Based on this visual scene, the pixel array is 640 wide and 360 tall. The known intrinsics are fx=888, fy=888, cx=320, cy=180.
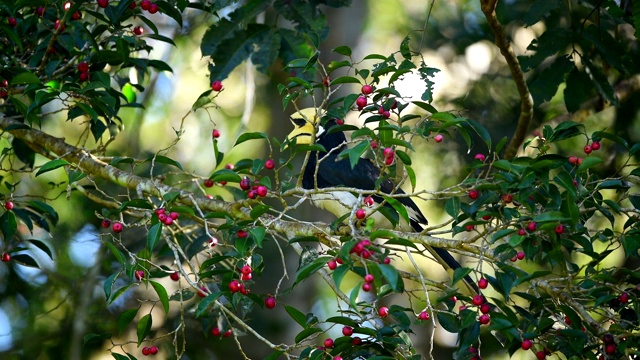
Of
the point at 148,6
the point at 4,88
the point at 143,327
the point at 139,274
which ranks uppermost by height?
the point at 148,6

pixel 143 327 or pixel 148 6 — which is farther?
pixel 148 6

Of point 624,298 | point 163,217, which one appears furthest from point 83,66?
point 624,298

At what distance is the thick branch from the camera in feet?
9.23

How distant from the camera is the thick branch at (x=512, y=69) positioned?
2812 mm

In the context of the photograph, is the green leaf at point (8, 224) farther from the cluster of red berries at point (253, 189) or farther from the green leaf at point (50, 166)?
the cluster of red berries at point (253, 189)

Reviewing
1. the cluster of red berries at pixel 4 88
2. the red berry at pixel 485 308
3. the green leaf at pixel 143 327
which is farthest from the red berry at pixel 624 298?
the cluster of red berries at pixel 4 88

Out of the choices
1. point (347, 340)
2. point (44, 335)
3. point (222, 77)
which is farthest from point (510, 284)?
point (44, 335)

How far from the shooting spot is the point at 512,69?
3.11 metres

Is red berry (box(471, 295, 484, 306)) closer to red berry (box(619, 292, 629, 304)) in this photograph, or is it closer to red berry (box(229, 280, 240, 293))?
red berry (box(619, 292, 629, 304))

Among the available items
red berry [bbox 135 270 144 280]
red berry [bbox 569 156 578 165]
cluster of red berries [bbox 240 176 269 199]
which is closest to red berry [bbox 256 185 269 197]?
cluster of red berries [bbox 240 176 269 199]

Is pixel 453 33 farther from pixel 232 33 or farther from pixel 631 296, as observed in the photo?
pixel 631 296

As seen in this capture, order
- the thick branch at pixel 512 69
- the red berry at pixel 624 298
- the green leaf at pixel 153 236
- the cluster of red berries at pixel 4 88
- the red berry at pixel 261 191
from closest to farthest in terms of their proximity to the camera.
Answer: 1. the green leaf at pixel 153 236
2. the red berry at pixel 624 298
3. the red berry at pixel 261 191
4. the cluster of red berries at pixel 4 88
5. the thick branch at pixel 512 69

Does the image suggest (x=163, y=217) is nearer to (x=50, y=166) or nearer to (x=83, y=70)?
(x=50, y=166)

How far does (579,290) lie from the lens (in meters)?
2.21
